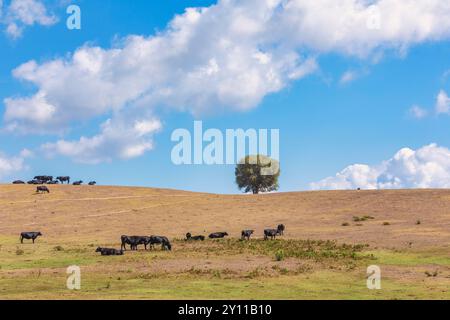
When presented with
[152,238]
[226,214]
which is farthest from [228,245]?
[226,214]

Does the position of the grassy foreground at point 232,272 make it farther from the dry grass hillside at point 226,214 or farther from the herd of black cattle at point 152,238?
the dry grass hillside at point 226,214

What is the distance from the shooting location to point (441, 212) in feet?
230

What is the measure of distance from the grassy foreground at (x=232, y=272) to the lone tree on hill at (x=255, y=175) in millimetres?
71125

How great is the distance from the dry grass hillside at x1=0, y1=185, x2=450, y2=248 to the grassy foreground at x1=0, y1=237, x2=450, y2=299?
858cm

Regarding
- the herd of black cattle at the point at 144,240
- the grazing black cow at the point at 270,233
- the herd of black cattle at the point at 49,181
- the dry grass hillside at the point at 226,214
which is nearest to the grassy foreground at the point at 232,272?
the herd of black cattle at the point at 144,240

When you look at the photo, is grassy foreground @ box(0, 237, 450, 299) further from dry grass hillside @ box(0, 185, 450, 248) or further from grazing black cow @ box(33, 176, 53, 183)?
grazing black cow @ box(33, 176, 53, 183)

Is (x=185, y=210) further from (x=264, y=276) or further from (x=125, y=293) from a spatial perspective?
Answer: (x=125, y=293)

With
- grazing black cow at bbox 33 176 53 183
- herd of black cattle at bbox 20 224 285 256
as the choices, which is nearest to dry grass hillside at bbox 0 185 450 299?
herd of black cattle at bbox 20 224 285 256

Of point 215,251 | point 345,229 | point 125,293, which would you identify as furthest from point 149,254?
point 345,229

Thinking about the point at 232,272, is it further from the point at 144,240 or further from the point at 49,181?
the point at 49,181

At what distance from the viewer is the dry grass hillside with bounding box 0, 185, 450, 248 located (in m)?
57.9

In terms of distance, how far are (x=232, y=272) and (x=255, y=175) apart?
8738cm

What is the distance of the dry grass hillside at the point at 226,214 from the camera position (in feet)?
190
